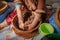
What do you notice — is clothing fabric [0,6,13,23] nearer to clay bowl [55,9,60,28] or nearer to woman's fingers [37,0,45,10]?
woman's fingers [37,0,45,10]

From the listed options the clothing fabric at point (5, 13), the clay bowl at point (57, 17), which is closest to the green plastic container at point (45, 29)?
the clay bowl at point (57, 17)

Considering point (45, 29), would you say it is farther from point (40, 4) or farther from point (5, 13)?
point (5, 13)

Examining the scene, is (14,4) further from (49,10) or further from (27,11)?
(49,10)

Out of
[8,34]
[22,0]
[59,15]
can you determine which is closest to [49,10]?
[59,15]

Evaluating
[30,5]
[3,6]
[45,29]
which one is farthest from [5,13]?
[45,29]

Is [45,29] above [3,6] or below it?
below

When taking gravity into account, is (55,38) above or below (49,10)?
below

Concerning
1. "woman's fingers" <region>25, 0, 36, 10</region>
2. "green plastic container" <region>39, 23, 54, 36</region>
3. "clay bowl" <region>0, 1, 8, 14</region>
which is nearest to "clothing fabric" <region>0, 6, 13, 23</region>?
"clay bowl" <region>0, 1, 8, 14</region>

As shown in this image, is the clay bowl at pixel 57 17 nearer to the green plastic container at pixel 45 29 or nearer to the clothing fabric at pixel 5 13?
the green plastic container at pixel 45 29
